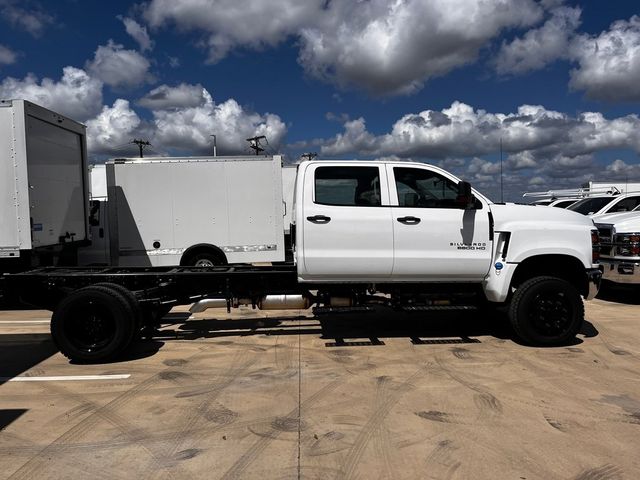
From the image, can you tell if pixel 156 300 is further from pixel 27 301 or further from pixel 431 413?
pixel 431 413

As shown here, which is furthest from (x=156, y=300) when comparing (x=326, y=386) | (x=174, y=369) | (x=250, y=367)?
(x=326, y=386)

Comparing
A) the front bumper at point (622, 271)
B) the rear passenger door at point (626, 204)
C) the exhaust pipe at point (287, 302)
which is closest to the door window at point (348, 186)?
the exhaust pipe at point (287, 302)

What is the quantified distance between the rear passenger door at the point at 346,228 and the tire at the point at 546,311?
168 cm

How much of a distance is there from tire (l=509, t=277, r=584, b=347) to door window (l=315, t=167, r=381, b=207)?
214 cm

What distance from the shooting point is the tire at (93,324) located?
19.4 feet

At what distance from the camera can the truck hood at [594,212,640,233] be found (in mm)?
9008

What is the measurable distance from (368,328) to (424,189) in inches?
90.5

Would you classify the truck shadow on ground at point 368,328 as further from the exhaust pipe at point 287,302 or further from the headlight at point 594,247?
the headlight at point 594,247

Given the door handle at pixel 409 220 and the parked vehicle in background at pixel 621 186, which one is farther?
the parked vehicle in background at pixel 621 186

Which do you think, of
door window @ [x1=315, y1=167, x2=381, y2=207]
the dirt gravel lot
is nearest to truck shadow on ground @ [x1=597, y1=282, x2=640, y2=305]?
the dirt gravel lot

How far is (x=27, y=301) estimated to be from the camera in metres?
6.44

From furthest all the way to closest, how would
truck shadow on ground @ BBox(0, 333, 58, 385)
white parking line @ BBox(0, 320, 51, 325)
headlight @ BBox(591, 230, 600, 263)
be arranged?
1. white parking line @ BBox(0, 320, 51, 325)
2. headlight @ BBox(591, 230, 600, 263)
3. truck shadow on ground @ BBox(0, 333, 58, 385)

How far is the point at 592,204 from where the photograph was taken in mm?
13266

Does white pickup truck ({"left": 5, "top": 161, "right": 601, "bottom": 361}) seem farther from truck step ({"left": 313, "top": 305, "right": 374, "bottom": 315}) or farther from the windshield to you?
the windshield
